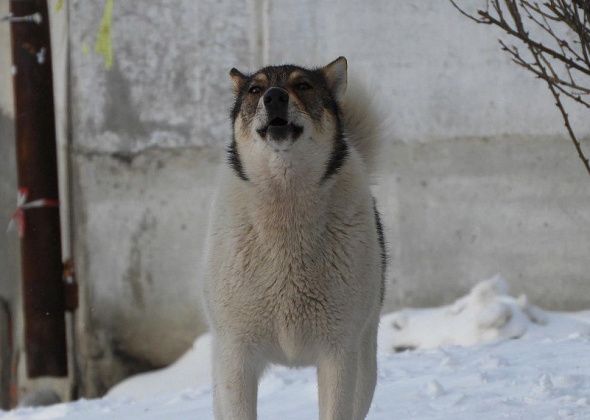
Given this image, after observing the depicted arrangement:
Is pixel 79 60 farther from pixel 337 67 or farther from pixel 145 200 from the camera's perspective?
pixel 337 67

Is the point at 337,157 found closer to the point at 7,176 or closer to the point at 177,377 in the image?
the point at 177,377

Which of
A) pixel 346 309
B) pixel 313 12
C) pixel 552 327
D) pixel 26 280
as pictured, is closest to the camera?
pixel 346 309

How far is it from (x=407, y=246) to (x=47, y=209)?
247cm

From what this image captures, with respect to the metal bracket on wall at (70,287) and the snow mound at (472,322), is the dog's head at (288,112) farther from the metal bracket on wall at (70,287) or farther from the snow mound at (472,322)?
the metal bracket on wall at (70,287)

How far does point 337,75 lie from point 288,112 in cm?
50

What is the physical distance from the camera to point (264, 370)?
3824 mm

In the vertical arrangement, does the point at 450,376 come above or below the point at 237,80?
below

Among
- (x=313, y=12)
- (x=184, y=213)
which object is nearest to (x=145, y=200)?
(x=184, y=213)

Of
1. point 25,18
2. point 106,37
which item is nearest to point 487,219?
point 106,37

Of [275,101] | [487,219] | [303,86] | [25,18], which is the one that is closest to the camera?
[275,101]

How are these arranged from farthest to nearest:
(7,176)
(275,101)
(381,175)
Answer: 1. (7,176)
2. (381,175)
3. (275,101)

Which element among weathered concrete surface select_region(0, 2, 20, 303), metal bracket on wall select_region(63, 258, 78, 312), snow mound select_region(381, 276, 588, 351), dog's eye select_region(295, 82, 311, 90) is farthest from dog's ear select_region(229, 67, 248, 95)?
weathered concrete surface select_region(0, 2, 20, 303)

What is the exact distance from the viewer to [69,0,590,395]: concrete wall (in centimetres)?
721

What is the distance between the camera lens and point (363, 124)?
173 inches
